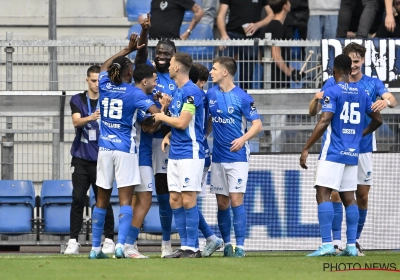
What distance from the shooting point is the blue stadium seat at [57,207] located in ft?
51.2

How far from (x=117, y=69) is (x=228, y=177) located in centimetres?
184

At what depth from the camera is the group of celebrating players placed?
1203 centimetres

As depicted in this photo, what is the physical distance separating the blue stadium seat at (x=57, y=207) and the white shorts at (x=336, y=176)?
184 inches

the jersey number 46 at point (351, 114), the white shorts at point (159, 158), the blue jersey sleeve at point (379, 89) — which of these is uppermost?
the blue jersey sleeve at point (379, 89)

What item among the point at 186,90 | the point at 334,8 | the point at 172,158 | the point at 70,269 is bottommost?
the point at 70,269

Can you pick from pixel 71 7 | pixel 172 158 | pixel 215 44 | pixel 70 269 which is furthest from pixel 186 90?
pixel 71 7

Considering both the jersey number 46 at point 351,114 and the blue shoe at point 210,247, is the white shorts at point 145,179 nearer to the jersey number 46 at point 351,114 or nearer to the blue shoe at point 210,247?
the blue shoe at point 210,247

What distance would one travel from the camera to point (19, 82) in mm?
16172

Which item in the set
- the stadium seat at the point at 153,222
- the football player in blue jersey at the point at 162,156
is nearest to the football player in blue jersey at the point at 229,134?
the football player in blue jersey at the point at 162,156

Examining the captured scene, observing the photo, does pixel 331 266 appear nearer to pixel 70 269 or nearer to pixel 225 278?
pixel 225 278

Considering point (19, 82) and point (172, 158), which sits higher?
point (19, 82)

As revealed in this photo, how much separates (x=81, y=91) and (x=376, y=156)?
4338mm

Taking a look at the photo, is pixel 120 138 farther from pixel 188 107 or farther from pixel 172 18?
pixel 172 18

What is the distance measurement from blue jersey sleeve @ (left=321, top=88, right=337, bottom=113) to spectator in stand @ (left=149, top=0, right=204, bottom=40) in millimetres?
5155
